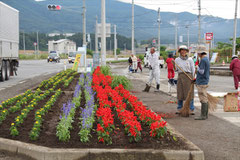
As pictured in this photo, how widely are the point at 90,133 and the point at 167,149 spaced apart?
155cm

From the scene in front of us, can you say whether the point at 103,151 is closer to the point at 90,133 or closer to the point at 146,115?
the point at 90,133

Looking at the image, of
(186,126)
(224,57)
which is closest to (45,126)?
(186,126)

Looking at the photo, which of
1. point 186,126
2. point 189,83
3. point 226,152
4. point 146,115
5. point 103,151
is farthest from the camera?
point 189,83

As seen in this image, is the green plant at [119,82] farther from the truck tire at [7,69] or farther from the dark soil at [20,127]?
the truck tire at [7,69]

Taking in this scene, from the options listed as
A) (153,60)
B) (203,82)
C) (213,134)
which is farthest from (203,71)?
(153,60)

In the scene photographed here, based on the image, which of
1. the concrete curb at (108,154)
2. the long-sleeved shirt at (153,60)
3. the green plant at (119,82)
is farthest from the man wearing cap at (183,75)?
the long-sleeved shirt at (153,60)

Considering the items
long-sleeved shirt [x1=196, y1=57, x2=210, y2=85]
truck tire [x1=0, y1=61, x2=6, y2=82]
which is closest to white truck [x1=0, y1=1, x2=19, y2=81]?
truck tire [x1=0, y1=61, x2=6, y2=82]

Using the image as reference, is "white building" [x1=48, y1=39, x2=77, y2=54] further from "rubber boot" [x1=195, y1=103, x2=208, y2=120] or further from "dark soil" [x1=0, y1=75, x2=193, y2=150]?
"dark soil" [x1=0, y1=75, x2=193, y2=150]

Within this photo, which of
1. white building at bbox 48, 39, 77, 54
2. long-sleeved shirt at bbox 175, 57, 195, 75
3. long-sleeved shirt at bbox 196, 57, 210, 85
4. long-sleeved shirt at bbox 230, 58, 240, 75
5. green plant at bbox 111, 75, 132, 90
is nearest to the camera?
long-sleeved shirt at bbox 196, 57, 210, 85

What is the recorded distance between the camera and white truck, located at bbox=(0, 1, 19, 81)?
833 inches

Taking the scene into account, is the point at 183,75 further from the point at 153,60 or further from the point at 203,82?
the point at 153,60

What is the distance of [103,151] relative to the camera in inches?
207

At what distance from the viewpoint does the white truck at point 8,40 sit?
21.2 meters

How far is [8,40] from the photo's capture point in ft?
74.0
